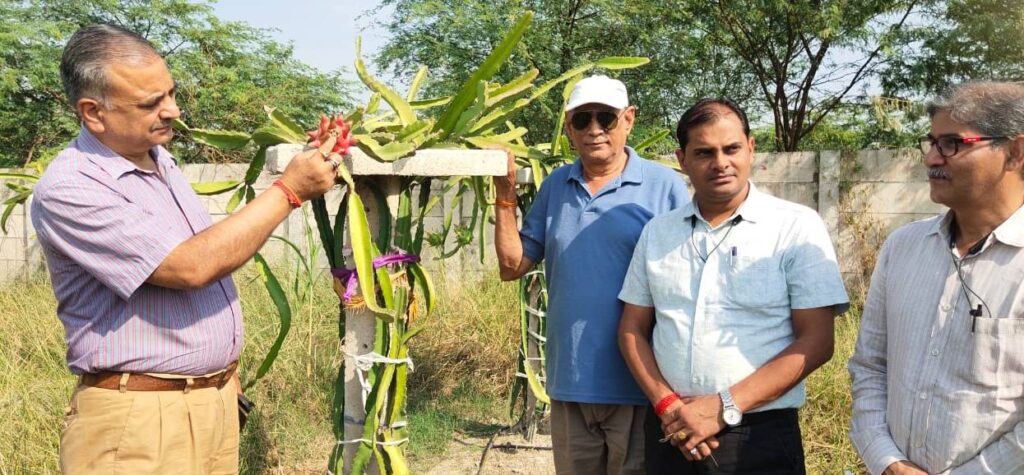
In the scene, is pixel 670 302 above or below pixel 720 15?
below

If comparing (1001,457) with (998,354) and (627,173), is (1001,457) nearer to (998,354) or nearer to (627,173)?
(998,354)

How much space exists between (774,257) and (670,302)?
26 centimetres

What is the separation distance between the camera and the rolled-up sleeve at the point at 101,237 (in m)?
1.62

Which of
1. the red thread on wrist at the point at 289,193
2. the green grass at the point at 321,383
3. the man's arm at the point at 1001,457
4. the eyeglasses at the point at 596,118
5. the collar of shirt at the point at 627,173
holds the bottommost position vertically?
the green grass at the point at 321,383

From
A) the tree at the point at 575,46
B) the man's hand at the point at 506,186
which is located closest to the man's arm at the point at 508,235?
the man's hand at the point at 506,186

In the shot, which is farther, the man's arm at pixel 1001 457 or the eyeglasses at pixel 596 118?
the eyeglasses at pixel 596 118

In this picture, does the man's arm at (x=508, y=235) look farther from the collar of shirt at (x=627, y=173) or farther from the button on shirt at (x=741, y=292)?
the button on shirt at (x=741, y=292)

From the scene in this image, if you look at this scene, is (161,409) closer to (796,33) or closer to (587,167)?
(587,167)

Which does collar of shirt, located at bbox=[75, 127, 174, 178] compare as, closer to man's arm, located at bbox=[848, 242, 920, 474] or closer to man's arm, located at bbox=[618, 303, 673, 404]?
man's arm, located at bbox=[618, 303, 673, 404]

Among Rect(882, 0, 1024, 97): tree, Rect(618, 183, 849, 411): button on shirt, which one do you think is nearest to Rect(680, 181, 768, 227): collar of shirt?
Rect(618, 183, 849, 411): button on shirt

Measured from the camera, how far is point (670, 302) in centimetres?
192

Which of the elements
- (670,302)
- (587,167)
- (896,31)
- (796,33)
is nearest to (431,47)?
(796,33)

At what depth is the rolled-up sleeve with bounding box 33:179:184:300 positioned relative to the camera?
5.31 feet

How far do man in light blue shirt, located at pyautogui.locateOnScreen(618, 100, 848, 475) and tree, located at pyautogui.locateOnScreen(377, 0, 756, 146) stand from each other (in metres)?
5.88
